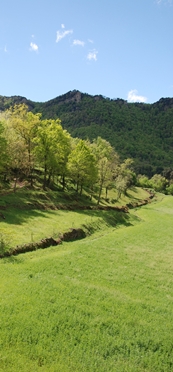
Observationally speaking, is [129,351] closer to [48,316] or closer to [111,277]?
[48,316]

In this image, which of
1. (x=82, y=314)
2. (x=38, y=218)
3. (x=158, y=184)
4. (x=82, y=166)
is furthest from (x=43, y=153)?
(x=158, y=184)

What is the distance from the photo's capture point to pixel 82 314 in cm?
1458

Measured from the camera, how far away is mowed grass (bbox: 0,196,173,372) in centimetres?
1154

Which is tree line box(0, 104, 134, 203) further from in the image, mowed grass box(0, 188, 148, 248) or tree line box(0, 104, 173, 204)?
mowed grass box(0, 188, 148, 248)

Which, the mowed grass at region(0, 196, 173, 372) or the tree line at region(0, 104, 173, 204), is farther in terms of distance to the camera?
the tree line at region(0, 104, 173, 204)

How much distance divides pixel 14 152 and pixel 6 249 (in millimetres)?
27221

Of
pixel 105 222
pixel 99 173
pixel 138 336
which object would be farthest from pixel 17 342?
pixel 99 173

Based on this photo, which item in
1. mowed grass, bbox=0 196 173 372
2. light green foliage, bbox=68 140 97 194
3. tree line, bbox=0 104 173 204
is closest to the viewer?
mowed grass, bbox=0 196 173 372

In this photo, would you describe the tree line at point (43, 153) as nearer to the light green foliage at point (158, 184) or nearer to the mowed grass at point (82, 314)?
the mowed grass at point (82, 314)

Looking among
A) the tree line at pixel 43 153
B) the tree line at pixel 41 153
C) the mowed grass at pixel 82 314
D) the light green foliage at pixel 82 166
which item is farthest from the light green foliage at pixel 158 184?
the mowed grass at pixel 82 314

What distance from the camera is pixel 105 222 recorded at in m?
40.6

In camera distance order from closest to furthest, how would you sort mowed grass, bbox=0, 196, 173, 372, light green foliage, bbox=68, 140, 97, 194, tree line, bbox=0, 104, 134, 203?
1. mowed grass, bbox=0, 196, 173, 372
2. tree line, bbox=0, 104, 134, 203
3. light green foliage, bbox=68, 140, 97, 194

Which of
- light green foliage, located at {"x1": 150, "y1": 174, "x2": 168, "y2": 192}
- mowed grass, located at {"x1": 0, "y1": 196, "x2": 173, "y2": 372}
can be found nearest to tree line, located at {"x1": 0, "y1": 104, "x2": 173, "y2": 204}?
mowed grass, located at {"x1": 0, "y1": 196, "x2": 173, "y2": 372}

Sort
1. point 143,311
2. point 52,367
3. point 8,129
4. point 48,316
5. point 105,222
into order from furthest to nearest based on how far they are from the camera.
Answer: point 8,129 < point 105,222 < point 143,311 < point 48,316 < point 52,367
